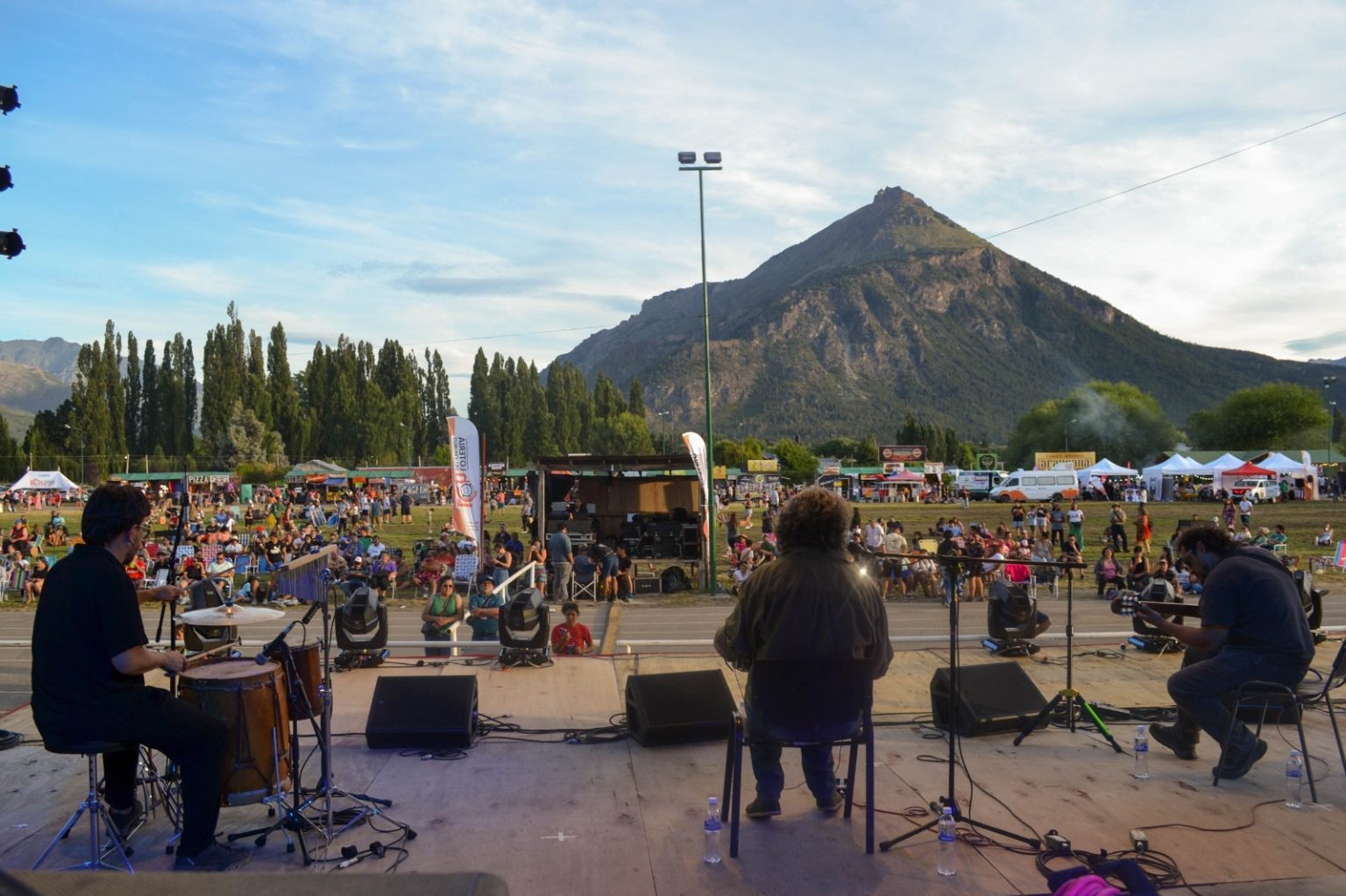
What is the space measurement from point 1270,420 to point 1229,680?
336ft

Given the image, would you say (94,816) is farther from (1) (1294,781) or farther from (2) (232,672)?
(1) (1294,781)

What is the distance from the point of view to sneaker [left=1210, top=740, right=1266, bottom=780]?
541 centimetres

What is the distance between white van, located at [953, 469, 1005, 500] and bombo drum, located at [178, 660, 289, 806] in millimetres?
58243

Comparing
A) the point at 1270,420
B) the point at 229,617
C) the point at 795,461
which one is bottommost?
the point at 229,617

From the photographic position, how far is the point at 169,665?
4172mm

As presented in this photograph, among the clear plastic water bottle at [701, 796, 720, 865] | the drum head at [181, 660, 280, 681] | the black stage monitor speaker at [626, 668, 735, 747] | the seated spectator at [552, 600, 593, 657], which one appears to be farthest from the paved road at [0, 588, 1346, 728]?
the clear plastic water bottle at [701, 796, 720, 865]

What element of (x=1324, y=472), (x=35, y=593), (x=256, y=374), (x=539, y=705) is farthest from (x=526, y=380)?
(x=539, y=705)

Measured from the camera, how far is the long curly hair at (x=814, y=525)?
4473mm

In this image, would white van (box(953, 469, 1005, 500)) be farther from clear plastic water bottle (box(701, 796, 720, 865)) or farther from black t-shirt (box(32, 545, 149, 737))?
black t-shirt (box(32, 545, 149, 737))

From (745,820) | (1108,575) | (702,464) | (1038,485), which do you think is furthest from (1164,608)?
(1038,485)

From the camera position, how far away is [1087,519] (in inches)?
1624

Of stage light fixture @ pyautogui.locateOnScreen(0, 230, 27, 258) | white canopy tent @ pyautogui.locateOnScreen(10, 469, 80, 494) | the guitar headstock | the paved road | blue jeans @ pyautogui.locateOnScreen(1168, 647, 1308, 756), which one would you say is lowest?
the paved road

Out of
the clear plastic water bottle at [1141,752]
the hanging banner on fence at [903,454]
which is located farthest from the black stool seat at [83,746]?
the hanging banner on fence at [903,454]

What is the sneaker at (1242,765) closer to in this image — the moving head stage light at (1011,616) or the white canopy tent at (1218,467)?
the moving head stage light at (1011,616)
